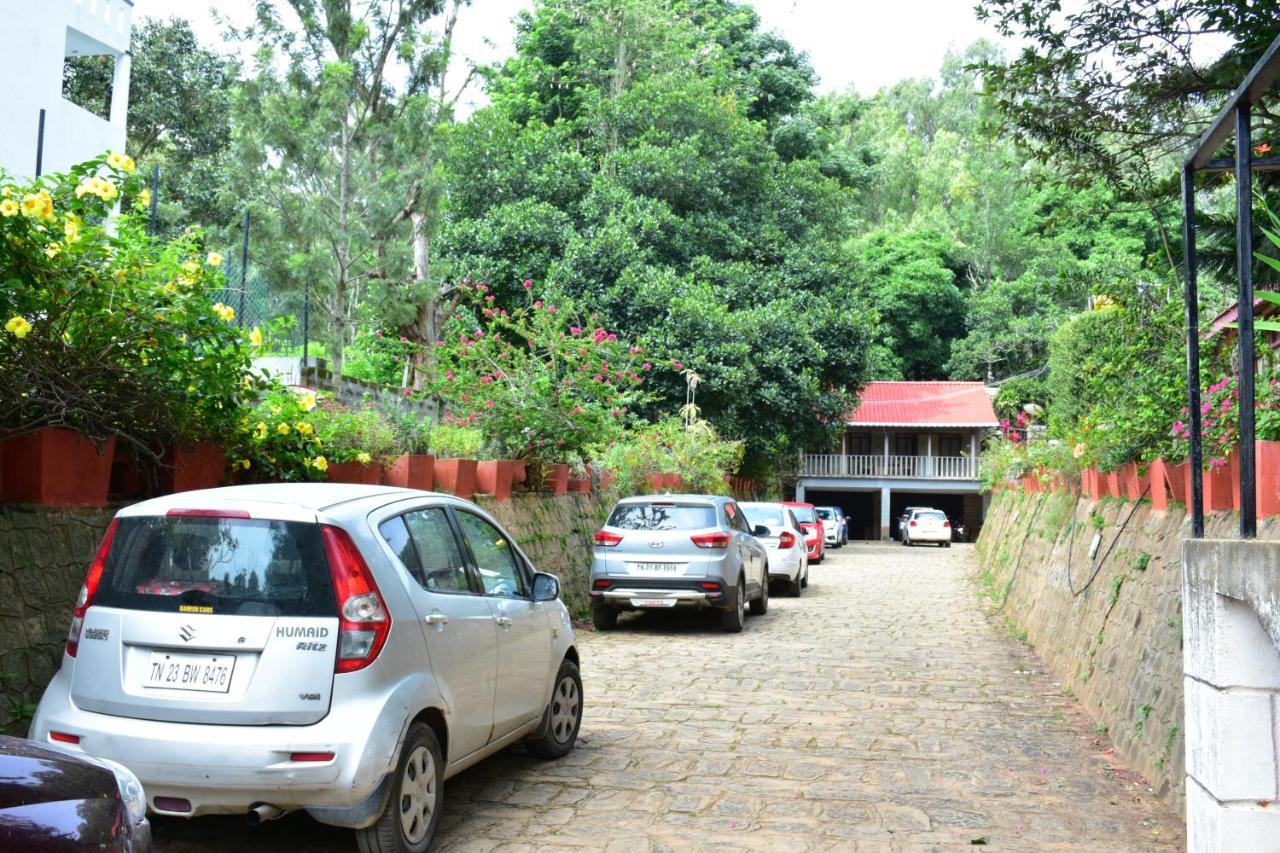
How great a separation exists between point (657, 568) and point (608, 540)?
66 cm

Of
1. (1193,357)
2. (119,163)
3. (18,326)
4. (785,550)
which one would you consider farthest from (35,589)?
(785,550)

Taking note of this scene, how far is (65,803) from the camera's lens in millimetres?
2766

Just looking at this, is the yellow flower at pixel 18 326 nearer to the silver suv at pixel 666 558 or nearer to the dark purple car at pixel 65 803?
the dark purple car at pixel 65 803

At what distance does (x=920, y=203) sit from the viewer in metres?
61.7

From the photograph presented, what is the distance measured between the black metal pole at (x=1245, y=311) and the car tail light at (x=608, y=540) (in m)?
9.16

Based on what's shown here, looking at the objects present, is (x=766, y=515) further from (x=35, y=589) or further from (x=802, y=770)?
(x=35, y=589)

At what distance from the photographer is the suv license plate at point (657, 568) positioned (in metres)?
12.7

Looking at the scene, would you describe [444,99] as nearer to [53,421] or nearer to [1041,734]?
[53,421]

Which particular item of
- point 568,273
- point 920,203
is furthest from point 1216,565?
point 920,203

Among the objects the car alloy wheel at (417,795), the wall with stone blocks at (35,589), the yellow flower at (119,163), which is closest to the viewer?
the car alloy wheel at (417,795)

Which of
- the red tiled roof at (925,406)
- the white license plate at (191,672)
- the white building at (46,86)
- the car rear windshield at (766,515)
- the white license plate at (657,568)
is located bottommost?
the white license plate at (657,568)

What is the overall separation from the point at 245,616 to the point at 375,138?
11.7 meters

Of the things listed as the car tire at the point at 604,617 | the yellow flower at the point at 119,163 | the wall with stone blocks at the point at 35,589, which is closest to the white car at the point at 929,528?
the car tire at the point at 604,617

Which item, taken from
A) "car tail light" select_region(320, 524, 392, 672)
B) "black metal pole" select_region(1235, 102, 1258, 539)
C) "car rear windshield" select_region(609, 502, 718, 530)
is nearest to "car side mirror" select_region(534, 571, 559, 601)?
"car tail light" select_region(320, 524, 392, 672)
